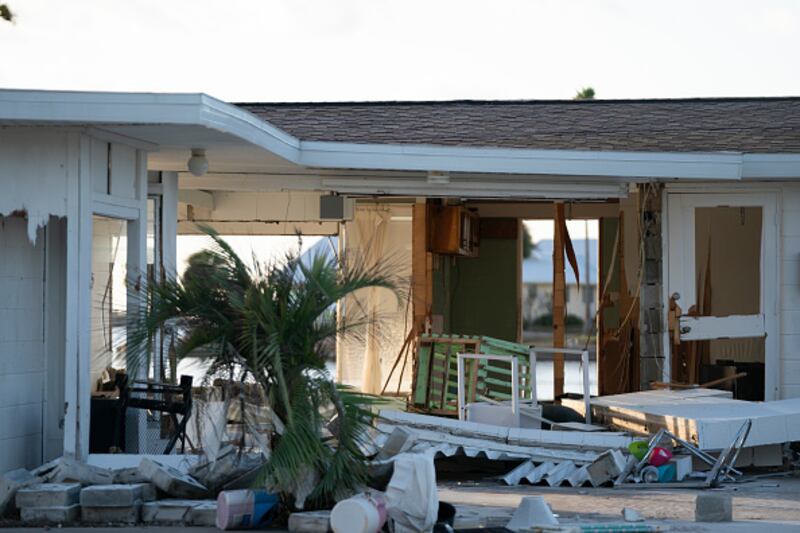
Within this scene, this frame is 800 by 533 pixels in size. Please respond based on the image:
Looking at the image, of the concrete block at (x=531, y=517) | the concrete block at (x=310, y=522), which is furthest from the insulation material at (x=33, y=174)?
the concrete block at (x=531, y=517)

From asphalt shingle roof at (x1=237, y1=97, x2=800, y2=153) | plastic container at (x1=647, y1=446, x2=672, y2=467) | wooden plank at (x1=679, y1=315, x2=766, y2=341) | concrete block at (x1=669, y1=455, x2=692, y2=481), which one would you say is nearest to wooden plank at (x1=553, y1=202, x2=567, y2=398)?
asphalt shingle roof at (x1=237, y1=97, x2=800, y2=153)

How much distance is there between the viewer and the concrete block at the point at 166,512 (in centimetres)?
911

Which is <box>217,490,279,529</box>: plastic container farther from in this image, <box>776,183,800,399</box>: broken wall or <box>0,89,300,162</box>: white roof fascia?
<box>776,183,800,399</box>: broken wall

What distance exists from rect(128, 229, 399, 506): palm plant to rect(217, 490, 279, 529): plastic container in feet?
0.49

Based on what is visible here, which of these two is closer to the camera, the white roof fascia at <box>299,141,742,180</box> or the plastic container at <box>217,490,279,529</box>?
the plastic container at <box>217,490,279,529</box>

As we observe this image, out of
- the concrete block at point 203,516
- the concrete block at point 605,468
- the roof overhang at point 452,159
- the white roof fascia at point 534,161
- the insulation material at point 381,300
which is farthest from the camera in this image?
the insulation material at point 381,300

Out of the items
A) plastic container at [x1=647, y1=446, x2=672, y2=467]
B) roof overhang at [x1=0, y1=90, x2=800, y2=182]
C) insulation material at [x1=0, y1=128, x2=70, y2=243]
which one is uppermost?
roof overhang at [x1=0, y1=90, x2=800, y2=182]

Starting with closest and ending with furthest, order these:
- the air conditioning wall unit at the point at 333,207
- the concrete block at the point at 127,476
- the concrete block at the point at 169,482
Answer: the concrete block at the point at 169,482 < the concrete block at the point at 127,476 < the air conditioning wall unit at the point at 333,207

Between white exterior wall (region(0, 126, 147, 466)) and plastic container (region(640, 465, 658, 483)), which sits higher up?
white exterior wall (region(0, 126, 147, 466))

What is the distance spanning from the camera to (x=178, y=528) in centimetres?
895

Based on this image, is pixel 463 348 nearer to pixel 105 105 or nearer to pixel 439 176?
pixel 439 176

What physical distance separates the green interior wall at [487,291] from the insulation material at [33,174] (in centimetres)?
960

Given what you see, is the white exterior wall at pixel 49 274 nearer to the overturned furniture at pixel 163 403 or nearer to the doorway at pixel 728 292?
the overturned furniture at pixel 163 403

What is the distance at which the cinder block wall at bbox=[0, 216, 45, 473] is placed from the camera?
10297mm
